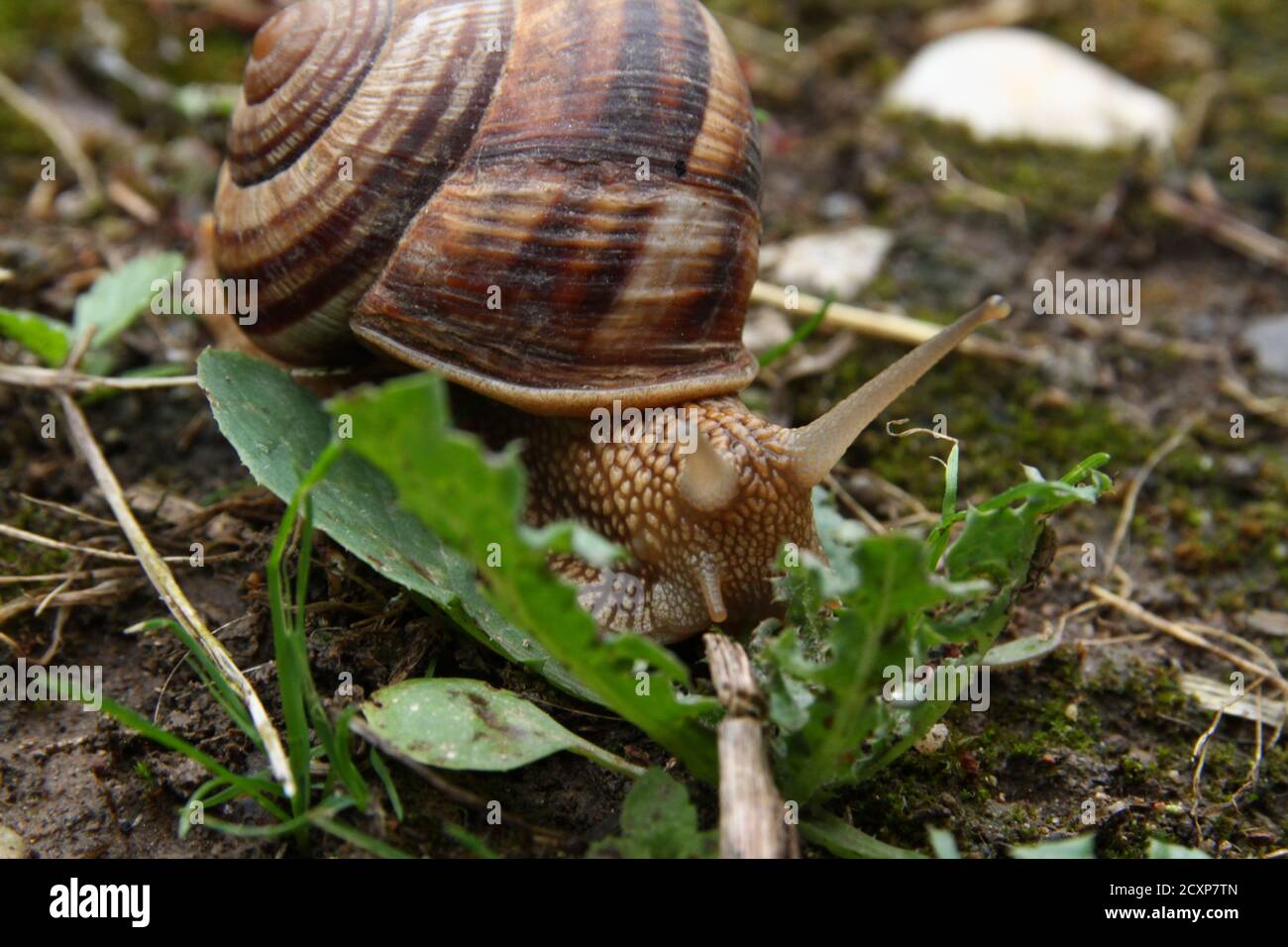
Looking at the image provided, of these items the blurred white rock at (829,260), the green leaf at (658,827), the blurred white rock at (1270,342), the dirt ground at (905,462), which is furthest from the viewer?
the blurred white rock at (829,260)

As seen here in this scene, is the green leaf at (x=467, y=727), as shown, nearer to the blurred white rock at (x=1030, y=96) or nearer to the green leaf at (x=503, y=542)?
the green leaf at (x=503, y=542)

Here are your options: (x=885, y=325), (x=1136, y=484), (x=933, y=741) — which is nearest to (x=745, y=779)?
(x=933, y=741)

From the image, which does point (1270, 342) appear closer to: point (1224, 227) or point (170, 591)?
point (1224, 227)

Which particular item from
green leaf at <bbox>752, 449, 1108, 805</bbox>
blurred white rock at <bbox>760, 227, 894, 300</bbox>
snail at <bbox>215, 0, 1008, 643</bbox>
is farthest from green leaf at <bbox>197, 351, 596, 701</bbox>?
blurred white rock at <bbox>760, 227, 894, 300</bbox>

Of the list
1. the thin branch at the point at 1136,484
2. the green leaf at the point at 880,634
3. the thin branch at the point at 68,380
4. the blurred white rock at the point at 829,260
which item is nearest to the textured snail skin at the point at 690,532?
the green leaf at the point at 880,634

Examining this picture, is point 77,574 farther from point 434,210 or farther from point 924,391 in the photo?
point 924,391
